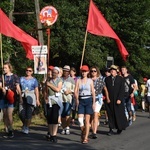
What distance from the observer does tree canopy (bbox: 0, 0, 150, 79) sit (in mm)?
23609

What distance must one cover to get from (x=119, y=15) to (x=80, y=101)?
1789 cm

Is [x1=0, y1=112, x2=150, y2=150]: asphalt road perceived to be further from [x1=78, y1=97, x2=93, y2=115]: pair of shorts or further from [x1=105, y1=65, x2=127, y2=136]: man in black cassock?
[x1=78, y1=97, x2=93, y2=115]: pair of shorts

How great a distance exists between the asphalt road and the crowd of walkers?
23 cm

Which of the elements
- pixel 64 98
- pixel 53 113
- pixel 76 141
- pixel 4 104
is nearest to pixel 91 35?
pixel 64 98

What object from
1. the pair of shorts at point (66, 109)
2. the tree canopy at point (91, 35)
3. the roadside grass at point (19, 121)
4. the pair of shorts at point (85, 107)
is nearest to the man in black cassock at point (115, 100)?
the pair of shorts at point (66, 109)

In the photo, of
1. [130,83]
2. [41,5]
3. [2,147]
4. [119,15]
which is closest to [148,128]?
[130,83]

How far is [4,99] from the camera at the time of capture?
11000mm

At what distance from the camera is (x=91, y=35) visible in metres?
25.1

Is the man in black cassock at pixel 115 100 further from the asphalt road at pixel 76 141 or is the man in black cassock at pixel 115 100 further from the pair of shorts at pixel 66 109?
the pair of shorts at pixel 66 109

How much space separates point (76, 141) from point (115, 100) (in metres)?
1.94

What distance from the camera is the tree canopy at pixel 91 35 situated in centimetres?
2361

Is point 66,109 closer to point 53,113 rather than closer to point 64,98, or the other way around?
point 64,98

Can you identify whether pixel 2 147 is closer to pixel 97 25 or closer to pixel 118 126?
pixel 118 126

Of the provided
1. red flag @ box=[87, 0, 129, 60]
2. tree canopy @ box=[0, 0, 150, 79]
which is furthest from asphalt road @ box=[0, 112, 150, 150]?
tree canopy @ box=[0, 0, 150, 79]
